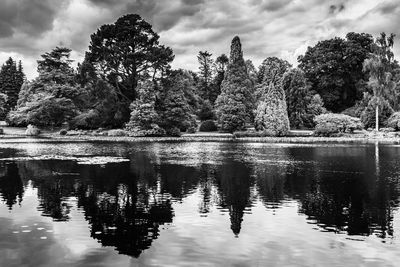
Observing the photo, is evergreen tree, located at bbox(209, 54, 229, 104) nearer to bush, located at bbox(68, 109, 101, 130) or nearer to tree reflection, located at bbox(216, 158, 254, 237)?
bush, located at bbox(68, 109, 101, 130)

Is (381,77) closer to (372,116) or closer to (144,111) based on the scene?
(372,116)

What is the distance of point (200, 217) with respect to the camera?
34.1ft

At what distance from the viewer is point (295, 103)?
193 ft

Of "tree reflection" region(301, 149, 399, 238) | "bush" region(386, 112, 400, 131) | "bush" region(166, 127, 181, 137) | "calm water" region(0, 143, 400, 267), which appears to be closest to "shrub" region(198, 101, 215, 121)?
"bush" region(166, 127, 181, 137)

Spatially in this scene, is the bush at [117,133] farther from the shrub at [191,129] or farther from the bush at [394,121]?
the bush at [394,121]

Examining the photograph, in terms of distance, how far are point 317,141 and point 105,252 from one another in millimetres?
37928

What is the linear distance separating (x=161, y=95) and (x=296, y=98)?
20379mm

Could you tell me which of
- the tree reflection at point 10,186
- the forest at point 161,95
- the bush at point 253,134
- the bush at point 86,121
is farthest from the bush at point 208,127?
the tree reflection at point 10,186

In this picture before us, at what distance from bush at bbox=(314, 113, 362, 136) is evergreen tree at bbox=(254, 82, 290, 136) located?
4.24 metres

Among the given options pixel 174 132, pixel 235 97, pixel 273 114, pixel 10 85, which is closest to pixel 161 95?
pixel 174 132

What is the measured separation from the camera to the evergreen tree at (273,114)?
163 ft

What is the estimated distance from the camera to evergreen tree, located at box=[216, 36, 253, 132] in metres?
55.0

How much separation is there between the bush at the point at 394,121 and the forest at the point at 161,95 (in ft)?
0.23

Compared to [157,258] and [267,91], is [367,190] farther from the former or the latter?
[267,91]
